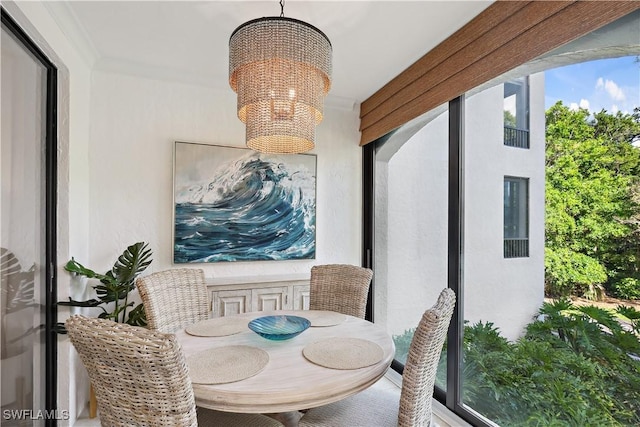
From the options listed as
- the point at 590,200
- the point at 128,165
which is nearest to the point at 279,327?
the point at 590,200

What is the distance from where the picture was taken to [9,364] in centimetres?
158

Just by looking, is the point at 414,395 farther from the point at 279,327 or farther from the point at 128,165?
the point at 128,165

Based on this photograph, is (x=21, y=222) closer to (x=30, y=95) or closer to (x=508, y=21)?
(x=30, y=95)

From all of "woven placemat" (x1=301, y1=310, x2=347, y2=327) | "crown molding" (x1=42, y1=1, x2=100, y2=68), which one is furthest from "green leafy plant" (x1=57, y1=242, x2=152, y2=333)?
"crown molding" (x1=42, y1=1, x2=100, y2=68)

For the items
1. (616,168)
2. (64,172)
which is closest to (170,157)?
(64,172)

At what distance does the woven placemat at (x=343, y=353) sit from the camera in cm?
141

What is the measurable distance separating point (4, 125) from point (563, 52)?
9.06ft

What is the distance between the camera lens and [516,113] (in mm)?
2061

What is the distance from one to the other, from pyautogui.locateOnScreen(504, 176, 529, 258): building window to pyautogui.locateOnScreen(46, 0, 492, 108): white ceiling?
1083 millimetres

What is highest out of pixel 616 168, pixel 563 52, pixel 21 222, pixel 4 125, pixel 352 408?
pixel 563 52

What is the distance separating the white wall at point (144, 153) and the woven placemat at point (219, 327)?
3.37 feet

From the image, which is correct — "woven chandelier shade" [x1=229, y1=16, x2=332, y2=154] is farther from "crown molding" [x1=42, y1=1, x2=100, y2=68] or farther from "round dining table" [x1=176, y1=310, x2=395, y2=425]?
"crown molding" [x1=42, y1=1, x2=100, y2=68]

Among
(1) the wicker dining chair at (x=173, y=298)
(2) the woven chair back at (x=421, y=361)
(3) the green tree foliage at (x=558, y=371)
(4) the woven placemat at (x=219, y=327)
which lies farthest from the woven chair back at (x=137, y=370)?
(3) the green tree foliage at (x=558, y=371)

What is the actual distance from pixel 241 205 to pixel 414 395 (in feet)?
7.17
